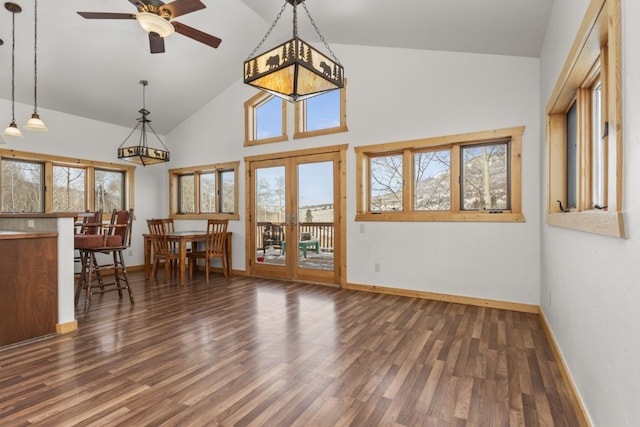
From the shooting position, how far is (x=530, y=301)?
3791 millimetres

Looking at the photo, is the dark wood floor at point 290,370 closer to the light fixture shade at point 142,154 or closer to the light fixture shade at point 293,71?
the light fixture shade at point 293,71

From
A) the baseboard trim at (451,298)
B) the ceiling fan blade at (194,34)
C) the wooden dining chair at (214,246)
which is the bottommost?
the baseboard trim at (451,298)

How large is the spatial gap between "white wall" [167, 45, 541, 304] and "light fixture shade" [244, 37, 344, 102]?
2.15 metres

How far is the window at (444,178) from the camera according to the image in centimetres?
401

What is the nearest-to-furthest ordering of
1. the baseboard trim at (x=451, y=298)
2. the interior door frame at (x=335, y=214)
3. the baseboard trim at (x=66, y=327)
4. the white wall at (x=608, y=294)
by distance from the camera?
the white wall at (x=608, y=294)
the baseboard trim at (x=66, y=327)
the baseboard trim at (x=451, y=298)
the interior door frame at (x=335, y=214)

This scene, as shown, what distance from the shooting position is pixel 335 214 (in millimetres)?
5227

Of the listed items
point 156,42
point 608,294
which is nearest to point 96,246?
point 156,42

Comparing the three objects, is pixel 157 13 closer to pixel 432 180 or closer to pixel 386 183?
pixel 386 183

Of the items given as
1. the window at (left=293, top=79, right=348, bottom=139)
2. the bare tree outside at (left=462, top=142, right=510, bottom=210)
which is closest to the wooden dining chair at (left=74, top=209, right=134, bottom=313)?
the window at (left=293, top=79, right=348, bottom=139)

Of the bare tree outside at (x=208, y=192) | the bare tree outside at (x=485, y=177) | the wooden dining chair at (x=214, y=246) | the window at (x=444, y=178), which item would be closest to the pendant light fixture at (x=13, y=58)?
the wooden dining chair at (x=214, y=246)

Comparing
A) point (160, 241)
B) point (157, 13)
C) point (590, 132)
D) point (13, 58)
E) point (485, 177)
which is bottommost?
point (160, 241)

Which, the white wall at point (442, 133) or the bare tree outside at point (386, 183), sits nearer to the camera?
the white wall at point (442, 133)

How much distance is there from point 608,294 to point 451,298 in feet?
9.54

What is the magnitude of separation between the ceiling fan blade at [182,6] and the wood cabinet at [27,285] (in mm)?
2353
